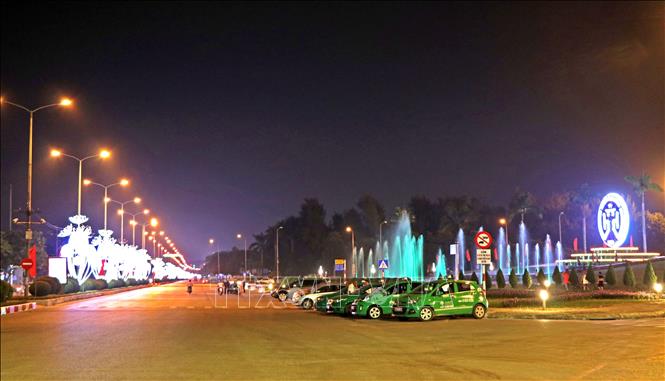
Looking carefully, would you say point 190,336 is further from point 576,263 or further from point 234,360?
point 576,263

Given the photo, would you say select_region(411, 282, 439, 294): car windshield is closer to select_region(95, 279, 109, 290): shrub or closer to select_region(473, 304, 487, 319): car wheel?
select_region(473, 304, 487, 319): car wheel

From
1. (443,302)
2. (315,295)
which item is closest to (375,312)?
(443,302)

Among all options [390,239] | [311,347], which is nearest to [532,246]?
[390,239]

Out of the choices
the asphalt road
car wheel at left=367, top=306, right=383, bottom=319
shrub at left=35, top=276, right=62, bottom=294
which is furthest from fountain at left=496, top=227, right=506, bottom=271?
the asphalt road

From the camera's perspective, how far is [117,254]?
9150cm

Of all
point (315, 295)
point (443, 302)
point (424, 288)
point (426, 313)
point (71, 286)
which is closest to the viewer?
point (426, 313)

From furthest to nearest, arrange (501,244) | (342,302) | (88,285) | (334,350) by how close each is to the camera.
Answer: (501,244) → (88,285) → (342,302) → (334,350)

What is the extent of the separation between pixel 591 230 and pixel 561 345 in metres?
123

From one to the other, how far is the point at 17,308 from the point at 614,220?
2151 inches

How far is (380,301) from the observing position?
3041 centimetres

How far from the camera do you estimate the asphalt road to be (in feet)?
44.3

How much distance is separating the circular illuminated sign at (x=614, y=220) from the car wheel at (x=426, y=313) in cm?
4612

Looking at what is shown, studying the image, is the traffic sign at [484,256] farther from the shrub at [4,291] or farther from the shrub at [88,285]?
the shrub at [88,285]

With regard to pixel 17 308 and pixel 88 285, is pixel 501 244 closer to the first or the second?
pixel 88 285
